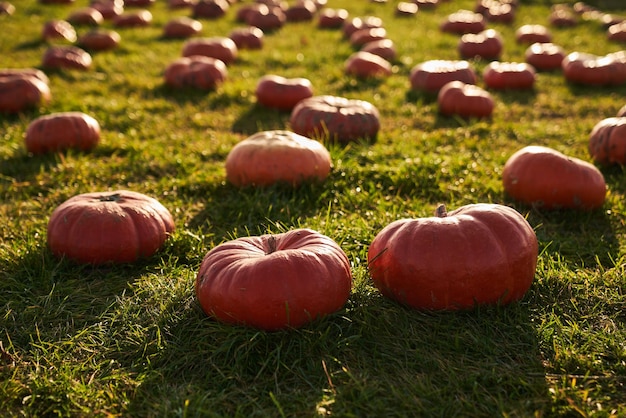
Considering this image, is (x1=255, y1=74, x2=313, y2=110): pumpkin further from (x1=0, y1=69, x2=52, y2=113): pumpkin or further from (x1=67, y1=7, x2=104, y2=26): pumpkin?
(x1=67, y1=7, x2=104, y2=26): pumpkin

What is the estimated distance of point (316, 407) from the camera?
2.70 metres

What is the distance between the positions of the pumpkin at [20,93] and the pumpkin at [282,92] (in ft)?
8.17

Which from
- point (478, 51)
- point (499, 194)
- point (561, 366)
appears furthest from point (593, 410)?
point (478, 51)

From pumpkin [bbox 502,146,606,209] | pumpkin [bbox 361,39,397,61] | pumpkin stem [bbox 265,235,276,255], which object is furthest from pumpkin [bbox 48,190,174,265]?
pumpkin [bbox 361,39,397,61]

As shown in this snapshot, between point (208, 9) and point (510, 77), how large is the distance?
26.8 feet

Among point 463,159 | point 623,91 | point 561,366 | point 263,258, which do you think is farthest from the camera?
point 623,91

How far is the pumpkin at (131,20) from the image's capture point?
1277 centimetres

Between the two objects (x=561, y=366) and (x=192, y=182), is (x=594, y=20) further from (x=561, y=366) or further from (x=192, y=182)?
(x=561, y=366)

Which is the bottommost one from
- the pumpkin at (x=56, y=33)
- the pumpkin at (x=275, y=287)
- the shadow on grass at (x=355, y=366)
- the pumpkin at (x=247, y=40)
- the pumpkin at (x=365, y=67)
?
the pumpkin at (x=56, y=33)

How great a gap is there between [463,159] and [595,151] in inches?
44.4

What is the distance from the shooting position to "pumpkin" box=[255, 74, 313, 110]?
7.28 meters

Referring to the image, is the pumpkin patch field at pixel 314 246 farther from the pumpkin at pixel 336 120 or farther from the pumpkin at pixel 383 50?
the pumpkin at pixel 383 50

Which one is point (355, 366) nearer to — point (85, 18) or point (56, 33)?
point (56, 33)

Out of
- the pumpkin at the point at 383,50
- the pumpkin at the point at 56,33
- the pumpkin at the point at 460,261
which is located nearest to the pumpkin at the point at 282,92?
the pumpkin at the point at 383,50
